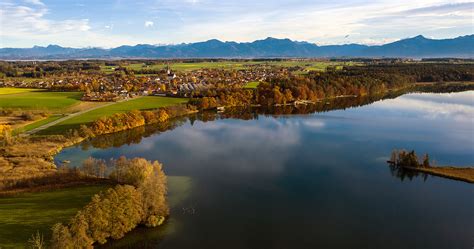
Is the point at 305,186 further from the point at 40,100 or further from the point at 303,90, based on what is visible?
the point at 40,100

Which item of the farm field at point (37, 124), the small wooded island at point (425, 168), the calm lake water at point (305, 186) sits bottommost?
the calm lake water at point (305, 186)

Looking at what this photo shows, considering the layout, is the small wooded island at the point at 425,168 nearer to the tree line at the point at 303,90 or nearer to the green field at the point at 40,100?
the tree line at the point at 303,90

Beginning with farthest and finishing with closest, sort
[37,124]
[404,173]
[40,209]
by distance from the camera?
[37,124], [404,173], [40,209]

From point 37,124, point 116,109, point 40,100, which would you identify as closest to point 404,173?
point 116,109

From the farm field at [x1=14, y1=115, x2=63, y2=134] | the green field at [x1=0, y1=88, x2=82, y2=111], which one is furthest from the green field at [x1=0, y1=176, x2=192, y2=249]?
the green field at [x1=0, y1=88, x2=82, y2=111]

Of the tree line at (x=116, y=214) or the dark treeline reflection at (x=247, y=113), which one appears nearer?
the tree line at (x=116, y=214)

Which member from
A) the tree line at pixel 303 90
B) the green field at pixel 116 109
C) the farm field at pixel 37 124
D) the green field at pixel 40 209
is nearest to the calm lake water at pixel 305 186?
the green field at pixel 40 209

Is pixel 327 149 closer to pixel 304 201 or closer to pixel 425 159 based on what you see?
pixel 425 159
